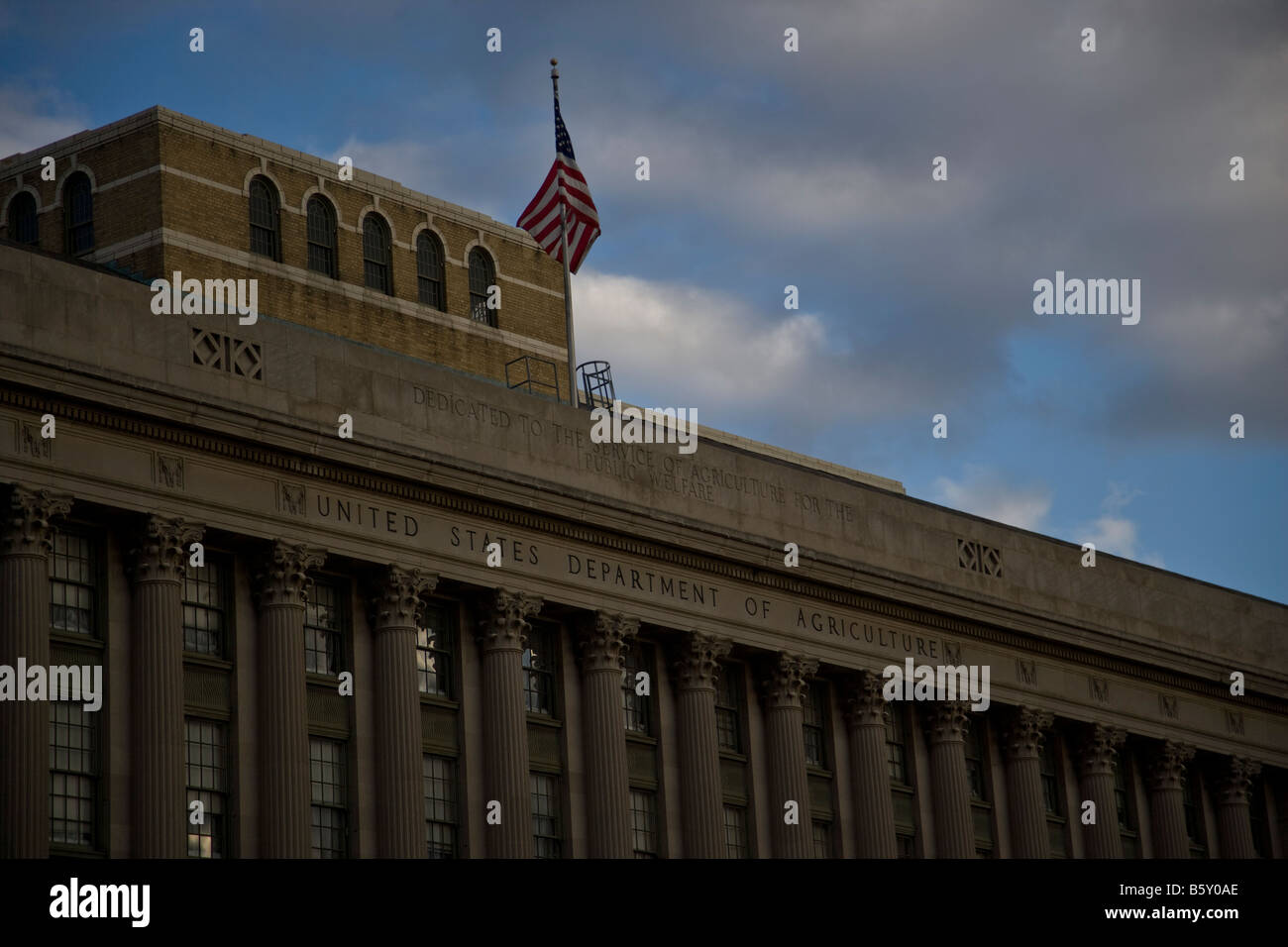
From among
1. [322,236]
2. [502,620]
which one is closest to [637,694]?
[502,620]

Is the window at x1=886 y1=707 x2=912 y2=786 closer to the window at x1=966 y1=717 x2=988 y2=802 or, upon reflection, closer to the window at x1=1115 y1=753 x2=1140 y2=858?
the window at x1=966 y1=717 x2=988 y2=802

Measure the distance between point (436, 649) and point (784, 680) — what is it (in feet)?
29.3

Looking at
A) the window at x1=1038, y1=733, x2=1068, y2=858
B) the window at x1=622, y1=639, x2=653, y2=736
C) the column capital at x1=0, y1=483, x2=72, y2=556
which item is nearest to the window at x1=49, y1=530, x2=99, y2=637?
the column capital at x1=0, y1=483, x2=72, y2=556

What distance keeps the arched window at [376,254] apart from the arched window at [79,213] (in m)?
6.60

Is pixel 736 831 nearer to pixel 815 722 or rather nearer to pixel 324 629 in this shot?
pixel 815 722

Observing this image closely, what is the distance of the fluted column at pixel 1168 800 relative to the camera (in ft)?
201

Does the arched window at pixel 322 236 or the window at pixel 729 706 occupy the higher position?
the arched window at pixel 322 236

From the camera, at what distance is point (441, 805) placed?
150 ft

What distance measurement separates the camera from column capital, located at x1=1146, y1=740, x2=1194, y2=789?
A: 61.7m

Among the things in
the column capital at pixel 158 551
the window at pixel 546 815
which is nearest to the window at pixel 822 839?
the window at pixel 546 815

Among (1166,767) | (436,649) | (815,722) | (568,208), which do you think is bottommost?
(1166,767)

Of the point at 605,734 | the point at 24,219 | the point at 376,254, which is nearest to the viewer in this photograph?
the point at 605,734

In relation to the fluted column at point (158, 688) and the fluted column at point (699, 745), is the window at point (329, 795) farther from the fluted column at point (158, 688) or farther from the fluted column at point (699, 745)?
the fluted column at point (699, 745)
